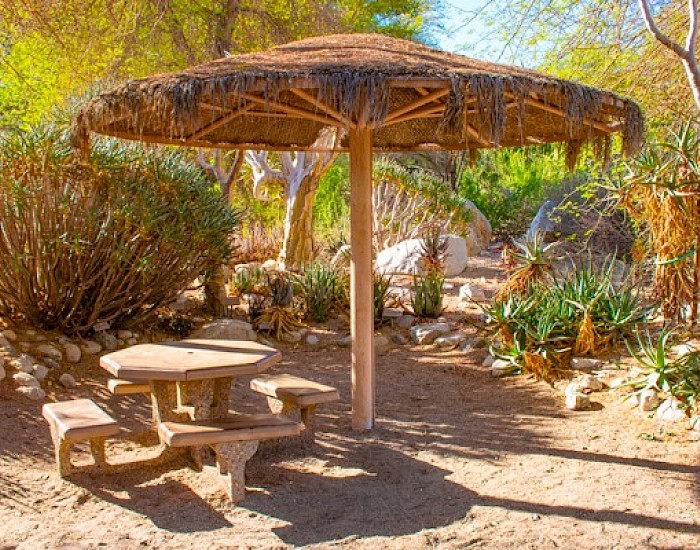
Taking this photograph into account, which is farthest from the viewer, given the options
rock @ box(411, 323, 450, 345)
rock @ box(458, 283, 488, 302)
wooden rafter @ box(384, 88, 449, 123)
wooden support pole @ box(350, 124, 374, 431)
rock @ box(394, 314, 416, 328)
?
rock @ box(458, 283, 488, 302)

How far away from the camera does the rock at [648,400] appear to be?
6191 mm

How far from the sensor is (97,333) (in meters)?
7.87

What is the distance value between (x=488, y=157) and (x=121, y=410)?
55.6 feet

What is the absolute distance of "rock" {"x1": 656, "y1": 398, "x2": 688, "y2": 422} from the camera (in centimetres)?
592

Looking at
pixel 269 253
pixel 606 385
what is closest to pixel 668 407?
pixel 606 385

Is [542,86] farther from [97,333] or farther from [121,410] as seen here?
[97,333]

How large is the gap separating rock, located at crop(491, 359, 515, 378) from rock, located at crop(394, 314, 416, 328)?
204cm

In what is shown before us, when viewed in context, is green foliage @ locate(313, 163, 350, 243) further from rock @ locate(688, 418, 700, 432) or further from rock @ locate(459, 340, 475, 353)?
rock @ locate(688, 418, 700, 432)

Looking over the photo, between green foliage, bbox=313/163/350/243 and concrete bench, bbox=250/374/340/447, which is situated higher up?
green foliage, bbox=313/163/350/243

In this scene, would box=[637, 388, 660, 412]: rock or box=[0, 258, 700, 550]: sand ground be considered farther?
box=[637, 388, 660, 412]: rock

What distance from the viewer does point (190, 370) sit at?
4.70m

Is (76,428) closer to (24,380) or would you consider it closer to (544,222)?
(24,380)

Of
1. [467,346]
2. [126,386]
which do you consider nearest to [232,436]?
[126,386]

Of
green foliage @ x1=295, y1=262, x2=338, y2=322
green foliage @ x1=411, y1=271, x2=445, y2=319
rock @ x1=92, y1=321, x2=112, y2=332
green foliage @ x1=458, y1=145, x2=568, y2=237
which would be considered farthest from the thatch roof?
green foliage @ x1=458, y1=145, x2=568, y2=237
